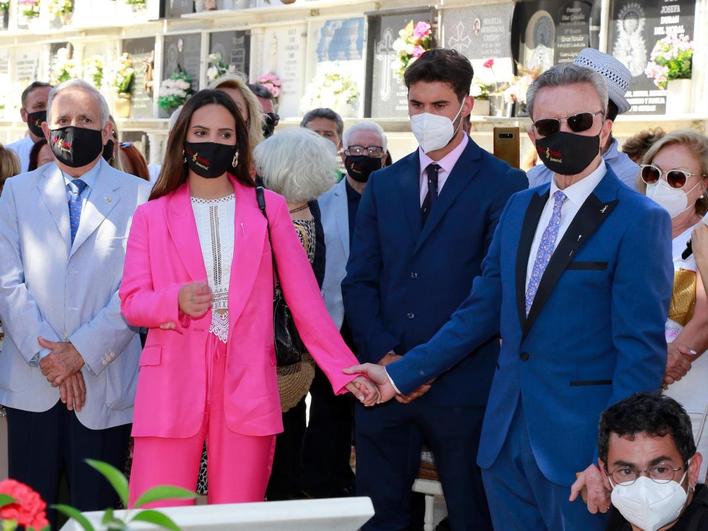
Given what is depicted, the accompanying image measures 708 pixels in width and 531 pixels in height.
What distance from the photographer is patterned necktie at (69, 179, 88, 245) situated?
390 centimetres

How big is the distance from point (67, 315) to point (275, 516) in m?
2.42

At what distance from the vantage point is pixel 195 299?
3107 mm

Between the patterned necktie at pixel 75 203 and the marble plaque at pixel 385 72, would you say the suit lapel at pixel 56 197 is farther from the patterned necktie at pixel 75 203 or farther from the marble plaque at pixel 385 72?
the marble plaque at pixel 385 72

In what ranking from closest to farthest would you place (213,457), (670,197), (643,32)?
(213,457), (670,197), (643,32)

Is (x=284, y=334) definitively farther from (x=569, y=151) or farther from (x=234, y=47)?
(x=234, y=47)

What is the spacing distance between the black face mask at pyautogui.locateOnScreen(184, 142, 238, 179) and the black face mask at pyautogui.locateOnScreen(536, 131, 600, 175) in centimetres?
109

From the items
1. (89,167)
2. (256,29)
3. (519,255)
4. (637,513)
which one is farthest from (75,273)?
(256,29)

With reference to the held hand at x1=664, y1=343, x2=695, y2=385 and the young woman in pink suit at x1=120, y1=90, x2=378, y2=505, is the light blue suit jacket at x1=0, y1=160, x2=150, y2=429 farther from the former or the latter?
the held hand at x1=664, y1=343, x2=695, y2=385

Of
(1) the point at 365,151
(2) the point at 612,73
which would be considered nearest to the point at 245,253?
(2) the point at 612,73

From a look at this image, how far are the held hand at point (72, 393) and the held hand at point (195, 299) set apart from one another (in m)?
0.85

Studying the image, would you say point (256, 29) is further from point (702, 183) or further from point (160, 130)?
point (702, 183)

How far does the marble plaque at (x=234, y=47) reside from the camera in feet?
43.7

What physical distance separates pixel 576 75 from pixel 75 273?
1.94 metres

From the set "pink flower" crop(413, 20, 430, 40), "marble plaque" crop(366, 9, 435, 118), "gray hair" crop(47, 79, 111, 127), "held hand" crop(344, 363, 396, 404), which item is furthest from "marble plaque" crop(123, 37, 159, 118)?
"held hand" crop(344, 363, 396, 404)
